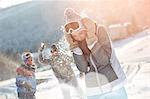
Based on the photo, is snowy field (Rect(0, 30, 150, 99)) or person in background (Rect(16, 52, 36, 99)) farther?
snowy field (Rect(0, 30, 150, 99))

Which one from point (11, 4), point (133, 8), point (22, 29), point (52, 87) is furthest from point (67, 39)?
point (11, 4)

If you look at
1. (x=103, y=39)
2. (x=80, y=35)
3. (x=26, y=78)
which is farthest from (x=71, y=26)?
(x=26, y=78)

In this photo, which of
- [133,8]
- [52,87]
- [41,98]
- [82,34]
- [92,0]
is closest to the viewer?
[82,34]

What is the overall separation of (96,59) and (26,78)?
7.18 ft

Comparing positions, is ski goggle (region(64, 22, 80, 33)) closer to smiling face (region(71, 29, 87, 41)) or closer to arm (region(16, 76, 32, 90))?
smiling face (region(71, 29, 87, 41))

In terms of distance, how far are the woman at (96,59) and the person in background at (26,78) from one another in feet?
6.47

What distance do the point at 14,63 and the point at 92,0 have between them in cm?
631

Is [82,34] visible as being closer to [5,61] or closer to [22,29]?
[5,61]

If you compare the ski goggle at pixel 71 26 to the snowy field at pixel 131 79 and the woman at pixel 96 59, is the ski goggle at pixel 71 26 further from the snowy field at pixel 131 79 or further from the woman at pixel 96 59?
the snowy field at pixel 131 79

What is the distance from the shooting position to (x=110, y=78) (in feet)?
12.0

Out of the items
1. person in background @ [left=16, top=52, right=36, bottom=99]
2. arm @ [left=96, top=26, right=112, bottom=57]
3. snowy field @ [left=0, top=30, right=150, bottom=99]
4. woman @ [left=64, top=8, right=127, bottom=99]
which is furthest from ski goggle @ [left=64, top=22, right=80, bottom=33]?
snowy field @ [left=0, top=30, right=150, bottom=99]

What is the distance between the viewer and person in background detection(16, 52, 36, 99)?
5551mm

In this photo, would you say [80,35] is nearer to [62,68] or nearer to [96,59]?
[96,59]

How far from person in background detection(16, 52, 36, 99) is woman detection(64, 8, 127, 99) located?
197cm
